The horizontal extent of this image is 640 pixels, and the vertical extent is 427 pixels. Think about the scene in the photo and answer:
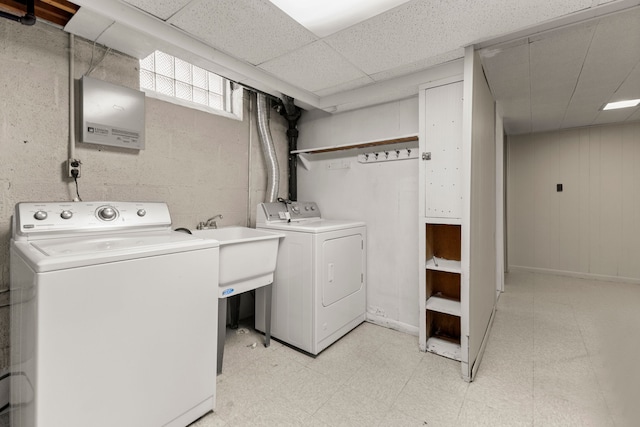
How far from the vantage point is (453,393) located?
1.72m

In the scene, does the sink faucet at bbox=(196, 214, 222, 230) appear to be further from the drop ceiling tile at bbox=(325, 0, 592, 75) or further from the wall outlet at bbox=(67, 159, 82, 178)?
the drop ceiling tile at bbox=(325, 0, 592, 75)

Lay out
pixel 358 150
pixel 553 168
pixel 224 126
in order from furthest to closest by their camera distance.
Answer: pixel 553 168 → pixel 358 150 → pixel 224 126

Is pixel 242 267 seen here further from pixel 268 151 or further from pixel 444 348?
pixel 444 348

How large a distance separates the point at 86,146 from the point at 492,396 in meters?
2.89

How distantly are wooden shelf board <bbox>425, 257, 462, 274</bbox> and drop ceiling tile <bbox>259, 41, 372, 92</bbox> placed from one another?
5.18 ft

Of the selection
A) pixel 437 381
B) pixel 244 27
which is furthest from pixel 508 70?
pixel 437 381

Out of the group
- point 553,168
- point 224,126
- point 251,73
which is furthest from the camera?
point 553,168

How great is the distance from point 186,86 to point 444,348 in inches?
114

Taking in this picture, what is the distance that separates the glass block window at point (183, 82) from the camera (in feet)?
6.92

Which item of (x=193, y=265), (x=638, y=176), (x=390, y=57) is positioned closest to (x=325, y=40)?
(x=390, y=57)

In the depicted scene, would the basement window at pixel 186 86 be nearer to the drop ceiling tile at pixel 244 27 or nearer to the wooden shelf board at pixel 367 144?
the drop ceiling tile at pixel 244 27

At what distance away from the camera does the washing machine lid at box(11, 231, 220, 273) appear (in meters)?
1.03

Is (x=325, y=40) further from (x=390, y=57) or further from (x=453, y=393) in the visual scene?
(x=453, y=393)

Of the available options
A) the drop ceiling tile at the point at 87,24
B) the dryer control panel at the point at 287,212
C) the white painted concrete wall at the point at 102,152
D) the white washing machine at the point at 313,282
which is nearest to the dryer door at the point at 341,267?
the white washing machine at the point at 313,282
